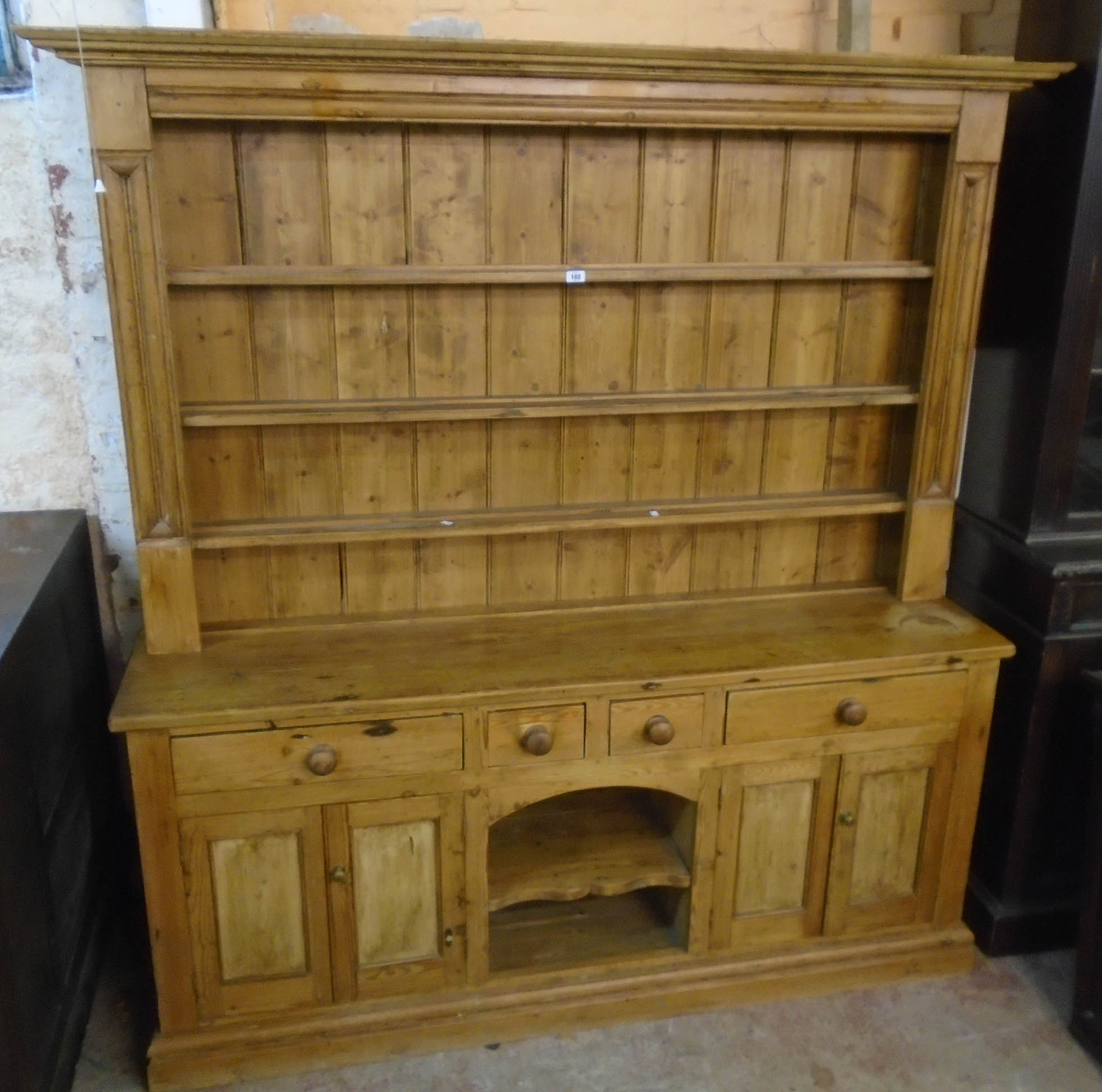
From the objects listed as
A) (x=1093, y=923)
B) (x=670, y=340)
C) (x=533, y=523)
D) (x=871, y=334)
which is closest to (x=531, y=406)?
(x=533, y=523)

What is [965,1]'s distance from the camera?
239cm

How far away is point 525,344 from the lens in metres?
2.25

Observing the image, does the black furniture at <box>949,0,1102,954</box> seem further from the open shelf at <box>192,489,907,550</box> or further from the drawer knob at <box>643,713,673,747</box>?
the drawer knob at <box>643,713,673,747</box>

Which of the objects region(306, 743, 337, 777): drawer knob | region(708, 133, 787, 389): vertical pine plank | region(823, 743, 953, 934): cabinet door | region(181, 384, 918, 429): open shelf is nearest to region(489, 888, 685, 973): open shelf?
region(823, 743, 953, 934): cabinet door

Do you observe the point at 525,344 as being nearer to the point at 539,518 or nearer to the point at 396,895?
the point at 539,518

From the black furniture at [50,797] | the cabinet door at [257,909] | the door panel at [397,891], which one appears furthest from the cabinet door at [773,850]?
the black furniture at [50,797]

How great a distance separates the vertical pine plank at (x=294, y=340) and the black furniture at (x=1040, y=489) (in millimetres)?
1503

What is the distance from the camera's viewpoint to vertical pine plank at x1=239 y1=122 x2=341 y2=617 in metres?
2.04

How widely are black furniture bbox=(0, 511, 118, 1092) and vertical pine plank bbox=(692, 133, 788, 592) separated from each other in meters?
1.38

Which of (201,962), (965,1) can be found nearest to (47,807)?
(201,962)

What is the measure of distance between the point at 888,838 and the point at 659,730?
65 centimetres

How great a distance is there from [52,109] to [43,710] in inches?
46.0

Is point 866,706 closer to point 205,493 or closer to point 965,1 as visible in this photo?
point 205,493

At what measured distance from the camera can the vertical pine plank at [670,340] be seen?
219 cm
